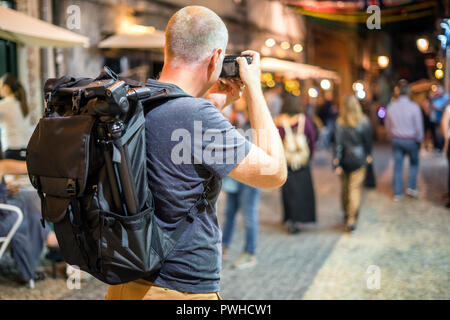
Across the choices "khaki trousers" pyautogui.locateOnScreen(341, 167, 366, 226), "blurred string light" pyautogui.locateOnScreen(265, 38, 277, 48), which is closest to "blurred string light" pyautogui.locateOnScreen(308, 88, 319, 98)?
"blurred string light" pyautogui.locateOnScreen(265, 38, 277, 48)

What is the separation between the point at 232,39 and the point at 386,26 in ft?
15.0

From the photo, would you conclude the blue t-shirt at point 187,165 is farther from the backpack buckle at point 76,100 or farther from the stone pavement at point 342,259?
the stone pavement at point 342,259

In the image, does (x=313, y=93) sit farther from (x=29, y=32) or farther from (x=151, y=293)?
(x=151, y=293)

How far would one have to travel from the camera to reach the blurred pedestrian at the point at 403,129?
9.42 meters

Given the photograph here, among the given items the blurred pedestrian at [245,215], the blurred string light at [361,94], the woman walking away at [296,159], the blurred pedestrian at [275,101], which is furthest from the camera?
the blurred pedestrian at [275,101]

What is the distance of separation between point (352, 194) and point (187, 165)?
231 inches

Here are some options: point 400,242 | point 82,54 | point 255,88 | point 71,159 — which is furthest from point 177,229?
point 82,54

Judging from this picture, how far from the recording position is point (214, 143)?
70.1 inches

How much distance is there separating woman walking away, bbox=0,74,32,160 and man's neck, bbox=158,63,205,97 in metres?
3.73

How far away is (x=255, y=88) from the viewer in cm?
202

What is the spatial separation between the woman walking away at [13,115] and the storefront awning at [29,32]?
0.59 metres

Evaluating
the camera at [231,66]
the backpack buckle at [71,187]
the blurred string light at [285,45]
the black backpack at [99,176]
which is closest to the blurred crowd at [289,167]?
the camera at [231,66]

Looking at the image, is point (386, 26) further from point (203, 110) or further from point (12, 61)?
point (203, 110)

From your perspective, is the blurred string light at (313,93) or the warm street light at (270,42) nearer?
the warm street light at (270,42)
